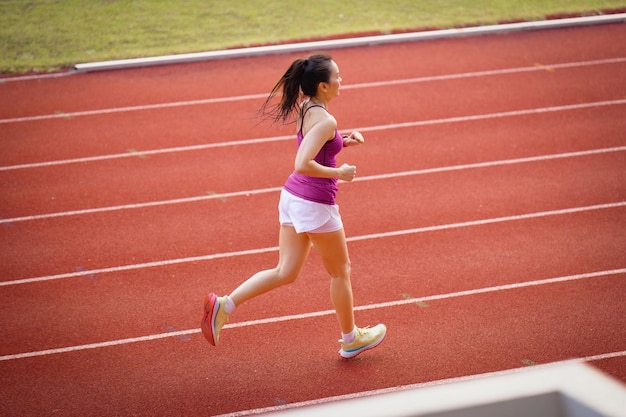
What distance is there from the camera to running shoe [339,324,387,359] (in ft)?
15.8

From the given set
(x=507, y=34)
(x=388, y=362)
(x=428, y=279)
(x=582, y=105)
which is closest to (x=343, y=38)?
(x=507, y=34)

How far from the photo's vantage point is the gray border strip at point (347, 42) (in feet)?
31.7

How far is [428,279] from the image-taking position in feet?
18.9

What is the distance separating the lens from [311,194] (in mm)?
4348

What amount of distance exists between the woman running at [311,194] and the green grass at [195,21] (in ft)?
19.8

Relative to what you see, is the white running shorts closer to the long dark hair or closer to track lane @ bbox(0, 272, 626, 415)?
the long dark hair

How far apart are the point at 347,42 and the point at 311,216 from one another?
20.1 ft

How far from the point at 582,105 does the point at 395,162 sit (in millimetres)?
2390

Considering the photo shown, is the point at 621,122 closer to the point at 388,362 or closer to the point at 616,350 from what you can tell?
the point at 616,350

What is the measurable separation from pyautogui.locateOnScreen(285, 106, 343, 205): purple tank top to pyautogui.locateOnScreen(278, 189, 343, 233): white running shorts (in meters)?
0.03

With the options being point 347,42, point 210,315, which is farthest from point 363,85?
point 210,315

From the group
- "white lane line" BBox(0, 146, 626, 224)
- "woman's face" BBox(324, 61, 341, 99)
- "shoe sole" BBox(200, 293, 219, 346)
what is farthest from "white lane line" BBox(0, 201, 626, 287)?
"woman's face" BBox(324, 61, 341, 99)

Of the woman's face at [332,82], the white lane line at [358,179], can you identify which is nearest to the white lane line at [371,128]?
the white lane line at [358,179]

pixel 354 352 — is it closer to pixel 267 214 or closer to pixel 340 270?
pixel 340 270
